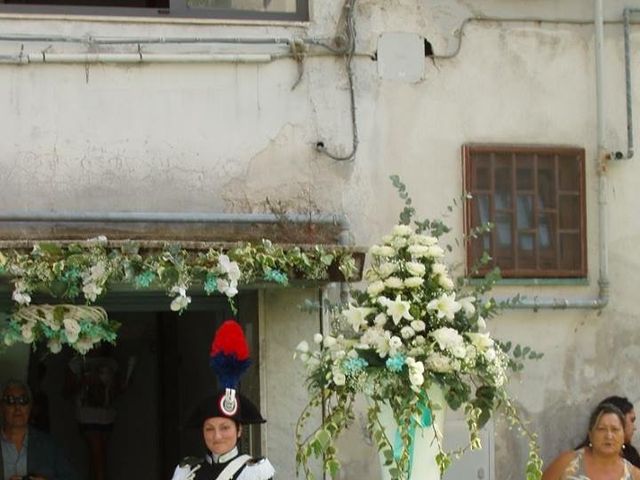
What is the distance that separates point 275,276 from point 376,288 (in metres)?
0.70

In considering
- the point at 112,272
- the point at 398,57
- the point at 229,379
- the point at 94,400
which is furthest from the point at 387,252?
the point at 94,400

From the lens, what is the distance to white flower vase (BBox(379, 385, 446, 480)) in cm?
813

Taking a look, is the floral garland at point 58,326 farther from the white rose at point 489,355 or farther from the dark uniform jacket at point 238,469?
the white rose at point 489,355

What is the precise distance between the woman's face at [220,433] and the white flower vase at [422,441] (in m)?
0.89

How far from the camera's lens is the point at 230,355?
8625mm

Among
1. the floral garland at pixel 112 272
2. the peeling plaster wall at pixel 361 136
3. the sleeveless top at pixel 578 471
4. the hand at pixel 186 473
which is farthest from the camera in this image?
the sleeveless top at pixel 578 471

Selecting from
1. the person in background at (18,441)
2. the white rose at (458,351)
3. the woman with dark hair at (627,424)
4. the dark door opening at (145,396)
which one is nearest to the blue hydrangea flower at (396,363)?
the white rose at (458,351)

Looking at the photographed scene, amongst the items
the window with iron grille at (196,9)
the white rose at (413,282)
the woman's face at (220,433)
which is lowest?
the woman's face at (220,433)

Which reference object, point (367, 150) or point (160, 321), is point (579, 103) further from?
point (160, 321)

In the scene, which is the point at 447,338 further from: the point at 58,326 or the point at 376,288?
the point at 58,326

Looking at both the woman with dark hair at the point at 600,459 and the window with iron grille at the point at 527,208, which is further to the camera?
the window with iron grille at the point at 527,208

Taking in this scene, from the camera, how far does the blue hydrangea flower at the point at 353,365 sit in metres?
8.02

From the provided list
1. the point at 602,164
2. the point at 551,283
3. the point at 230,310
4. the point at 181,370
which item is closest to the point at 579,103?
the point at 602,164

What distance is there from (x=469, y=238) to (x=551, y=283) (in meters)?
0.62
